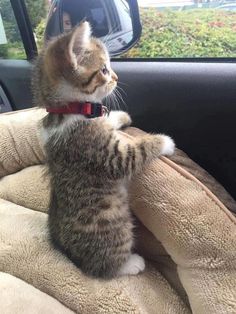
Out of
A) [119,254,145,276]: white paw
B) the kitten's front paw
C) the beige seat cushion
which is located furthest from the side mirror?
[119,254,145,276]: white paw

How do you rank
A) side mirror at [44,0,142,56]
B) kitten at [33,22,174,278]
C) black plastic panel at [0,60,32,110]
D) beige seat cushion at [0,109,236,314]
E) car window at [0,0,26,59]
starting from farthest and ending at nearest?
car window at [0,0,26,59]
black plastic panel at [0,60,32,110]
side mirror at [44,0,142,56]
kitten at [33,22,174,278]
beige seat cushion at [0,109,236,314]

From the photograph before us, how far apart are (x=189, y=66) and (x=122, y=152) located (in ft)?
1.54

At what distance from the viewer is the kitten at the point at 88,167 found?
1286 mm

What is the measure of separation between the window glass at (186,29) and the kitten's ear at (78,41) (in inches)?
21.5

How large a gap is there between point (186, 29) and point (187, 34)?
26 millimetres

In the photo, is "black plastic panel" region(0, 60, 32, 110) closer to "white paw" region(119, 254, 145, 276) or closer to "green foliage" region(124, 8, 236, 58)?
"green foliage" region(124, 8, 236, 58)

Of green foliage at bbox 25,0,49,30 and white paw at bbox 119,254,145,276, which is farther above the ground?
green foliage at bbox 25,0,49,30

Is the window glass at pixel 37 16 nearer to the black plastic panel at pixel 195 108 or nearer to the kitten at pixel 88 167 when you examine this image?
the black plastic panel at pixel 195 108

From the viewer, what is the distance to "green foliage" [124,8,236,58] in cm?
167

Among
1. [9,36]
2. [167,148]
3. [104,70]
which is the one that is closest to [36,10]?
[9,36]

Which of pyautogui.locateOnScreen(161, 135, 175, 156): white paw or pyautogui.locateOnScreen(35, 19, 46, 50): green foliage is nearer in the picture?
pyautogui.locateOnScreen(161, 135, 175, 156): white paw

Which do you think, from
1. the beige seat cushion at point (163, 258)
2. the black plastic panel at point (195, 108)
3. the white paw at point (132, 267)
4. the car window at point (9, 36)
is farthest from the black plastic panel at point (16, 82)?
the white paw at point (132, 267)

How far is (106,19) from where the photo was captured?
1.93 metres

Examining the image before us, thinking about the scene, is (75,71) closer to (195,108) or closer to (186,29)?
(195,108)
